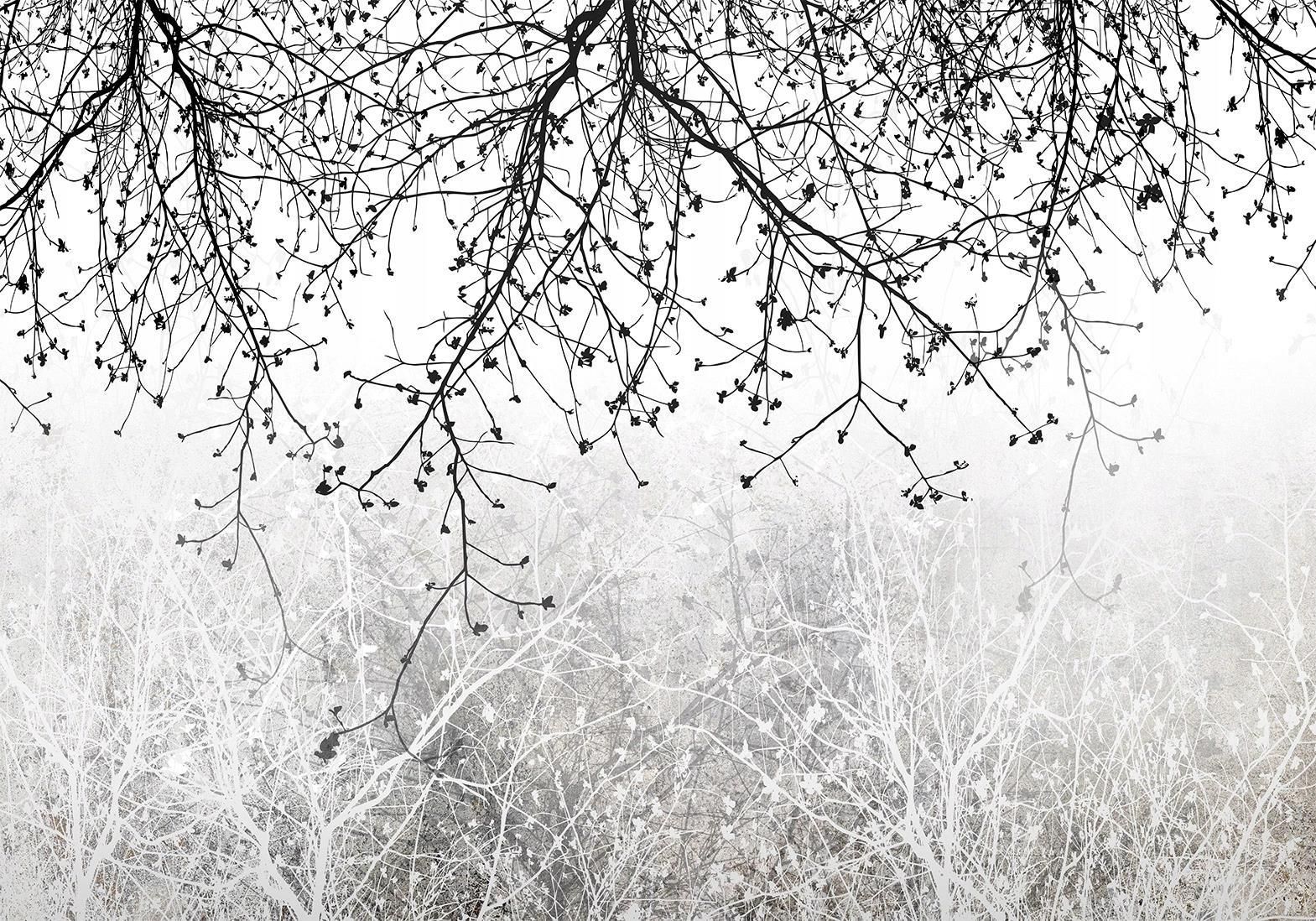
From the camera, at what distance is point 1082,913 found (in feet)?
13.9

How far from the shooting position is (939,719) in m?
4.35

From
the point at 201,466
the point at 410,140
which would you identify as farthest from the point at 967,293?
the point at 201,466

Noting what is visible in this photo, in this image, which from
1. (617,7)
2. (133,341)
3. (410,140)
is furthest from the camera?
(617,7)

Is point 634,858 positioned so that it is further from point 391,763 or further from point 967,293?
point 967,293

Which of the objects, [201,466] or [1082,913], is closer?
[1082,913]

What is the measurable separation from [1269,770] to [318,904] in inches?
139

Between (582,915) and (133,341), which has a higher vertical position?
(133,341)

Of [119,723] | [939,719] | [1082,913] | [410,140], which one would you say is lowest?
[1082,913]

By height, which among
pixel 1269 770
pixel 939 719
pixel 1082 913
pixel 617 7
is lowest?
pixel 1082 913

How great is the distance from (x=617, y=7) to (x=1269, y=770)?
3.61m

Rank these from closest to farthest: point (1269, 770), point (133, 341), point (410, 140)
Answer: point (133, 341) → point (410, 140) → point (1269, 770)

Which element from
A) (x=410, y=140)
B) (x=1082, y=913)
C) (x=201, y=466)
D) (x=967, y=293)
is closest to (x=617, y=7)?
(x=410, y=140)

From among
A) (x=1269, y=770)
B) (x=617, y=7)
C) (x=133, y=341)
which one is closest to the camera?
(x=133, y=341)

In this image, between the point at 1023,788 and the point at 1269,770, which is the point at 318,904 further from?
the point at 1269,770
